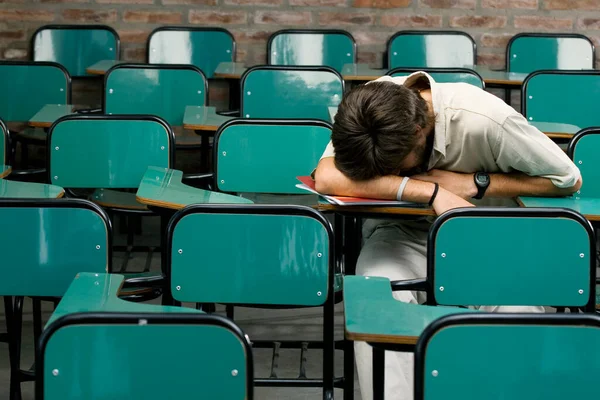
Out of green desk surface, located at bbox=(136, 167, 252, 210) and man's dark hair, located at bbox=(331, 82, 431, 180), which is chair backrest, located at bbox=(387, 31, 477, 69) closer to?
green desk surface, located at bbox=(136, 167, 252, 210)

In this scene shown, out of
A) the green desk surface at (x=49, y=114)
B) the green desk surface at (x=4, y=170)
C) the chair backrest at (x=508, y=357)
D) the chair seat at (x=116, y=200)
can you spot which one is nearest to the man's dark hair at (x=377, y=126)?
the chair backrest at (x=508, y=357)

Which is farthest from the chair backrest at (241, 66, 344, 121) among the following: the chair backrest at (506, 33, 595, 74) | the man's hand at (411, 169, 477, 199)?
the man's hand at (411, 169, 477, 199)

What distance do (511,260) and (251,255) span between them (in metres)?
0.65

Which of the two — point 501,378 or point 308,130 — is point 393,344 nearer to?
point 501,378

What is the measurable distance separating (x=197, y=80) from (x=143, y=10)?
3.88ft

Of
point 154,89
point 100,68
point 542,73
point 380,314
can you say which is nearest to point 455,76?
point 542,73

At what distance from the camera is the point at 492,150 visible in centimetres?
290

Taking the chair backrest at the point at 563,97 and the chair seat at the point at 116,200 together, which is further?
the chair backrest at the point at 563,97

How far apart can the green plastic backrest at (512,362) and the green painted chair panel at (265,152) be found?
1.92 meters

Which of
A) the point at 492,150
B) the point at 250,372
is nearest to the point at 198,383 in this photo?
the point at 250,372

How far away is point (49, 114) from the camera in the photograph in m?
4.38

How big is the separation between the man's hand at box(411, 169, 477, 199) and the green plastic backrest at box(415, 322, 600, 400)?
3.92 feet

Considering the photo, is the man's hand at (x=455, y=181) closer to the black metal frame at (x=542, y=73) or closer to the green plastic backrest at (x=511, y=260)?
the green plastic backrest at (x=511, y=260)

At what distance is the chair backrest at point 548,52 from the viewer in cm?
562
